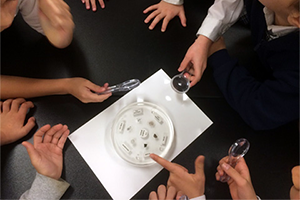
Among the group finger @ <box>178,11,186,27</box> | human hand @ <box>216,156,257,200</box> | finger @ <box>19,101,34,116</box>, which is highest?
finger @ <box>19,101,34,116</box>

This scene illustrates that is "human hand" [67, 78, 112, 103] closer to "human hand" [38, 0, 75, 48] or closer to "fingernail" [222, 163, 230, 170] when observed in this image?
"human hand" [38, 0, 75, 48]

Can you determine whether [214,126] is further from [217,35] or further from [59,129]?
[59,129]

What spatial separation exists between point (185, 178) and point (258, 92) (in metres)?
0.29

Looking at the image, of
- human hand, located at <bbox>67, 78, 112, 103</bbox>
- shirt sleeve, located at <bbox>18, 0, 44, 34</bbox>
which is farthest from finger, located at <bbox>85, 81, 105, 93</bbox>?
shirt sleeve, located at <bbox>18, 0, 44, 34</bbox>

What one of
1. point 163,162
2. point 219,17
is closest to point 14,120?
point 163,162

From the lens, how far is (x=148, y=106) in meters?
0.53

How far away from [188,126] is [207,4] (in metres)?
0.42

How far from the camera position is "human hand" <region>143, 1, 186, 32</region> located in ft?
2.01

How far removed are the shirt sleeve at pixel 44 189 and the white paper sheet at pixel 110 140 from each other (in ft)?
0.27

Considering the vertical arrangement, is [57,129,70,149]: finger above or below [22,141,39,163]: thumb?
below

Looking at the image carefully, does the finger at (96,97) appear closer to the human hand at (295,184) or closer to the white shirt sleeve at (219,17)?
the white shirt sleeve at (219,17)

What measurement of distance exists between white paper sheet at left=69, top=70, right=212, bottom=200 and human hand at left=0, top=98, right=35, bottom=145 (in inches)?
4.5

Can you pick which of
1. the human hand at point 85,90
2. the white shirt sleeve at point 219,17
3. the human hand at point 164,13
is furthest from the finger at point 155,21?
the human hand at point 85,90

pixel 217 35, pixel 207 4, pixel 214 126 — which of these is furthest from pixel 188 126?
pixel 207 4
